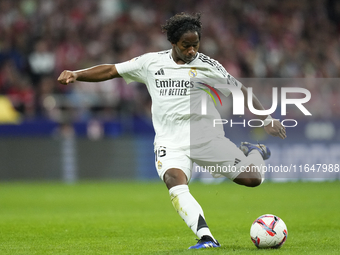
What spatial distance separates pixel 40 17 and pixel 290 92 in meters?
8.59

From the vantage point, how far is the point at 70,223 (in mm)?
8820

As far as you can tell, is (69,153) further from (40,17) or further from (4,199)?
(40,17)

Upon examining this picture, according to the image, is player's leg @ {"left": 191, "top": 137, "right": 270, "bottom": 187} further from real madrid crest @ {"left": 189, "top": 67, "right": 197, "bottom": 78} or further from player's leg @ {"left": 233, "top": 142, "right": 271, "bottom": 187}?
real madrid crest @ {"left": 189, "top": 67, "right": 197, "bottom": 78}

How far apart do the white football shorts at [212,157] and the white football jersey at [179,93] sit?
0.07 meters

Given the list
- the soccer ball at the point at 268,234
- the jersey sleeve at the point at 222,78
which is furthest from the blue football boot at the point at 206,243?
the jersey sleeve at the point at 222,78

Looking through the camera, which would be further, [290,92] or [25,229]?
[290,92]

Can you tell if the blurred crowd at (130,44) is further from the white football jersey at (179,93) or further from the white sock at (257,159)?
the white football jersey at (179,93)

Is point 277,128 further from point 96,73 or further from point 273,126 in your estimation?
point 96,73

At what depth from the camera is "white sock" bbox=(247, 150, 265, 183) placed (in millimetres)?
6348

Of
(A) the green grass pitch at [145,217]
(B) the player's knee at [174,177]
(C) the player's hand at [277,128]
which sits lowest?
(A) the green grass pitch at [145,217]

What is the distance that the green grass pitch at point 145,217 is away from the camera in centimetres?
636

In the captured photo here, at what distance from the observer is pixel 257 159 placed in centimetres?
644

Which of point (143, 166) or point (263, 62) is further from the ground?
point (263, 62)

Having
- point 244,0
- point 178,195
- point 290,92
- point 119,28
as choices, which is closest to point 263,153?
point 178,195
